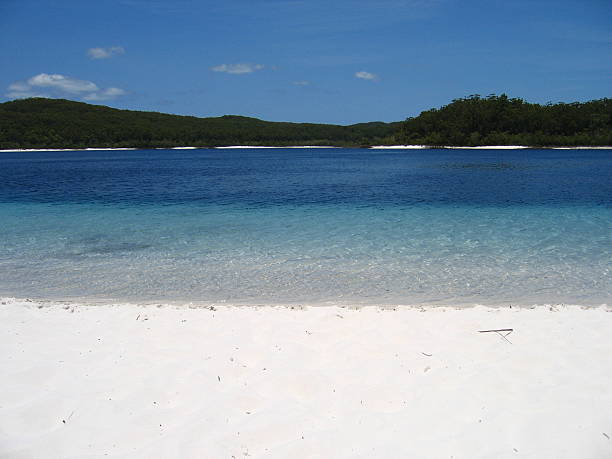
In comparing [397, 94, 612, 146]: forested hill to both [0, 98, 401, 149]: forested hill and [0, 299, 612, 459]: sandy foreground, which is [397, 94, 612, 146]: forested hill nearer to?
[0, 98, 401, 149]: forested hill

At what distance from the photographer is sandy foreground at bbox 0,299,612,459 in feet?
12.4

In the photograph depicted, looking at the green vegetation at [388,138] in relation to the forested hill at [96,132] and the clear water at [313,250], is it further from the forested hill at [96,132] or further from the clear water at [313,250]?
the clear water at [313,250]

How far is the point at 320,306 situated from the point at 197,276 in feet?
10.6

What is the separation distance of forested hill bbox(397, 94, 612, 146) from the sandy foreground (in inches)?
4940

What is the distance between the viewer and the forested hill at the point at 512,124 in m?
119

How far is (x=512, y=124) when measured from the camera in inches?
5207

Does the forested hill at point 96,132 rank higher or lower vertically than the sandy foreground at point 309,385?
higher

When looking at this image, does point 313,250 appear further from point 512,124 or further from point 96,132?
point 96,132

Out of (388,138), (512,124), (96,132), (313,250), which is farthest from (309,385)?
(96,132)

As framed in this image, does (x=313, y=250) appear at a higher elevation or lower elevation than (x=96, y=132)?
lower

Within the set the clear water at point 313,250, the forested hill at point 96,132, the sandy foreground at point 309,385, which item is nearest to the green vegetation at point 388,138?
the forested hill at point 96,132

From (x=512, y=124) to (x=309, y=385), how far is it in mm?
144466

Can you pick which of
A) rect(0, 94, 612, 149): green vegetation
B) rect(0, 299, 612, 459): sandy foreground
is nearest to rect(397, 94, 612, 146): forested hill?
rect(0, 94, 612, 149): green vegetation

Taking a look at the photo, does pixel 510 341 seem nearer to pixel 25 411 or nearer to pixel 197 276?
pixel 25 411
